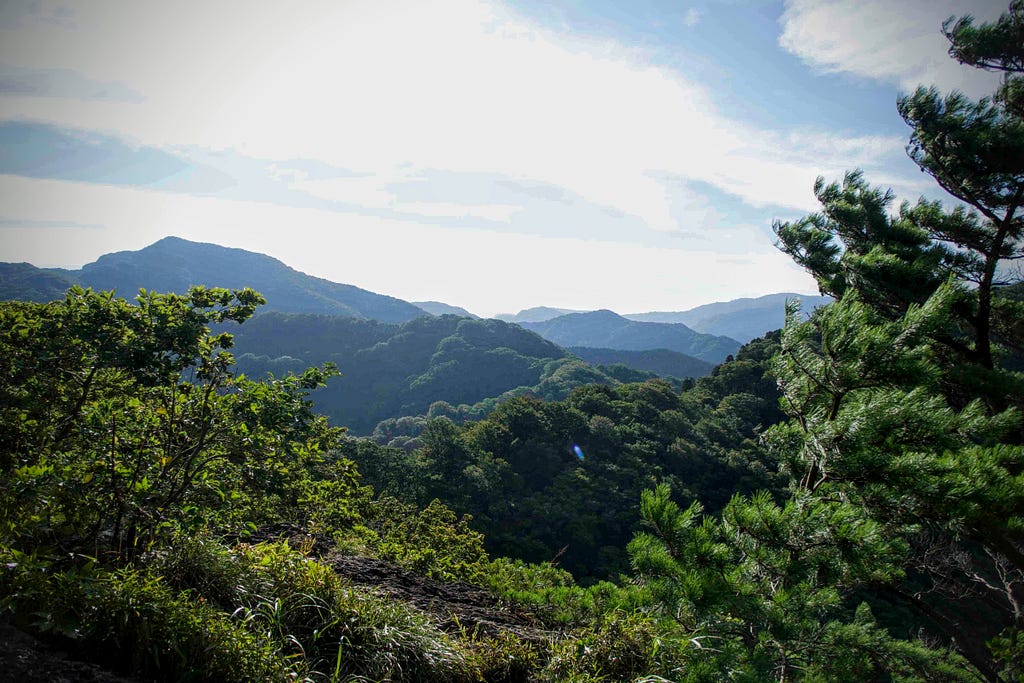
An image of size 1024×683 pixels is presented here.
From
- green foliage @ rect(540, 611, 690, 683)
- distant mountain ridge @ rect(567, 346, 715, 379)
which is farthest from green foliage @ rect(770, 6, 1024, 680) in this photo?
distant mountain ridge @ rect(567, 346, 715, 379)

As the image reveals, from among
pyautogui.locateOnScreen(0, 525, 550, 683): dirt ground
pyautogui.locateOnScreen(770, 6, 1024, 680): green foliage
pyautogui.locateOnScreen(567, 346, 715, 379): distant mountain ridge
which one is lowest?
pyautogui.locateOnScreen(567, 346, 715, 379): distant mountain ridge

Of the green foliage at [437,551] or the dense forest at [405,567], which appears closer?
the dense forest at [405,567]

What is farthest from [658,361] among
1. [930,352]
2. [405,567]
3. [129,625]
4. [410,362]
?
[129,625]

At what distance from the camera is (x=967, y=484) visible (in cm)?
266

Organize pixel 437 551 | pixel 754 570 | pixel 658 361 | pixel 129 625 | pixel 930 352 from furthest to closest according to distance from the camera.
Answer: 1. pixel 658 361
2. pixel 437 551
3. pixel 930 352
4. pixel 754 570
5. pixel 129 625

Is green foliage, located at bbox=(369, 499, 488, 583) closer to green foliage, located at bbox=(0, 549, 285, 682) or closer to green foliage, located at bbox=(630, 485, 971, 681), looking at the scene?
green foliage, located at bbox=(630, 485, 971, 681)

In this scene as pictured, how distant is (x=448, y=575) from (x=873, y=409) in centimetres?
418

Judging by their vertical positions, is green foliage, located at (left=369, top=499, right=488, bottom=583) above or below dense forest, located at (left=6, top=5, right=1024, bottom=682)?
below

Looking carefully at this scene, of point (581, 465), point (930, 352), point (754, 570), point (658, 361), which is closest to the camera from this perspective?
point (754, 570)

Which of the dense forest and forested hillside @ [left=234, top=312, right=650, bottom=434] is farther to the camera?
forested hillside @ [left=234, top=312, right=650, bottom=434]

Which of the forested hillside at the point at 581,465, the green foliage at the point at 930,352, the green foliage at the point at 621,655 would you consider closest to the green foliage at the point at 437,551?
the green foliage at the point at 621,655

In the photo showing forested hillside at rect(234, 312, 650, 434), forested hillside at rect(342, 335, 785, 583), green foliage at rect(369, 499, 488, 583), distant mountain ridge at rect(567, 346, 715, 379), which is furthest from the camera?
distant mountain ridge at rect(567, 346, 715, 379)

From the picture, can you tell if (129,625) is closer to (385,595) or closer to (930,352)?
(385,595)

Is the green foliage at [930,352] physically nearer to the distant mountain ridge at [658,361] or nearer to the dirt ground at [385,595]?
the dirt ground at [385,595]
